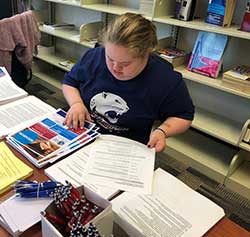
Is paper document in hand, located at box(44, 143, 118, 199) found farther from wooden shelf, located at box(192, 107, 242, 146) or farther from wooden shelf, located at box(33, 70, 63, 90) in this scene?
wooden shelf, located at box(33, 70, 63, 90)

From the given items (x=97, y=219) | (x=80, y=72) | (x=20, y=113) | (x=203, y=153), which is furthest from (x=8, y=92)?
(x=203, y=153)

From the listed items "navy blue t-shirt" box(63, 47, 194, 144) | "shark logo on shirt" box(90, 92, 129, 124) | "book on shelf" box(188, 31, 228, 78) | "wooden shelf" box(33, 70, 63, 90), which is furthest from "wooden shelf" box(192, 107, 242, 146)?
"wooden shelf" box(33, 70, 63, 90)

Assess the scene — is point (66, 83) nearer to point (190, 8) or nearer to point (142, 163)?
point (142, 163)

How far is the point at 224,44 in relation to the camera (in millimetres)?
1876

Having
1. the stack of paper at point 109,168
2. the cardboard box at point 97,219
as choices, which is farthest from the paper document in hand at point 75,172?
the cardboard box at point 97,219

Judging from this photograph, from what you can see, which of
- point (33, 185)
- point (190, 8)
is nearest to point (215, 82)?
point (190, 8)

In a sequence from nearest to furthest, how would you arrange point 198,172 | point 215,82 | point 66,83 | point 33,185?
1. point 33,185
2. point 66,83
3. point 215,82
4. point 198,172

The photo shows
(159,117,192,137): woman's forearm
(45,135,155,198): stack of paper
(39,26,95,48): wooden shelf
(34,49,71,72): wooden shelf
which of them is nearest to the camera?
(45,135,155,198): stack of paper

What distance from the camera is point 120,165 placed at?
0.88 metres

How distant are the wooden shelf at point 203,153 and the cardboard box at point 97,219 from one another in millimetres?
1514

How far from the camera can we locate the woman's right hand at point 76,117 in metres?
1.05

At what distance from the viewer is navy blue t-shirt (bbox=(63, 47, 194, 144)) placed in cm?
112

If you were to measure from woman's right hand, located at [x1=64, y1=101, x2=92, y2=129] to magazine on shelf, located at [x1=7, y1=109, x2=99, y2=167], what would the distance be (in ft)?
0.06

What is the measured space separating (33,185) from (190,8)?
1634mm
